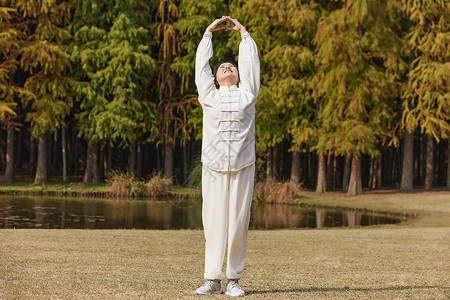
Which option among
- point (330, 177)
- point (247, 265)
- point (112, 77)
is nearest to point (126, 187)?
point (112, 77)

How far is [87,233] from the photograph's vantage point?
48.0 feet

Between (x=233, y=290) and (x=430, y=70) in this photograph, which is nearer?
(x=233, y=290)

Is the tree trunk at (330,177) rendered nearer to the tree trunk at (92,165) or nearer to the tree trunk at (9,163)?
the tree trunk at (92,165)

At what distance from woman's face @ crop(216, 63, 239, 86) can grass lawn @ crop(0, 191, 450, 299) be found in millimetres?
2244

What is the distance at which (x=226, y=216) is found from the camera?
685cm

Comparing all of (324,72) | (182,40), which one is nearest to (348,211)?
(324,72)

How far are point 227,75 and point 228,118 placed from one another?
49 cm

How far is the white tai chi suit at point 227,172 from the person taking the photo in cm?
680

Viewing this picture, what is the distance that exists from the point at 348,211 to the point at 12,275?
21.0 m

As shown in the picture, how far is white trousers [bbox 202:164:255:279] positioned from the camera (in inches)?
267

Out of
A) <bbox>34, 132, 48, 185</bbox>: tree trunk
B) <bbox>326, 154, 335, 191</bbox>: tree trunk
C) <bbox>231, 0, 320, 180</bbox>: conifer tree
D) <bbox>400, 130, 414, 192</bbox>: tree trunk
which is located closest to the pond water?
<bbox>34, 132, 48, 185</bbox>: tree trunk

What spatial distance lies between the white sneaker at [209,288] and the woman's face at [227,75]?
2.10 meters

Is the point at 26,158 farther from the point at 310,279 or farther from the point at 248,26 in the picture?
the point at 310,279

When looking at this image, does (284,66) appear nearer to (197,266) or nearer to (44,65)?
(44,65)
